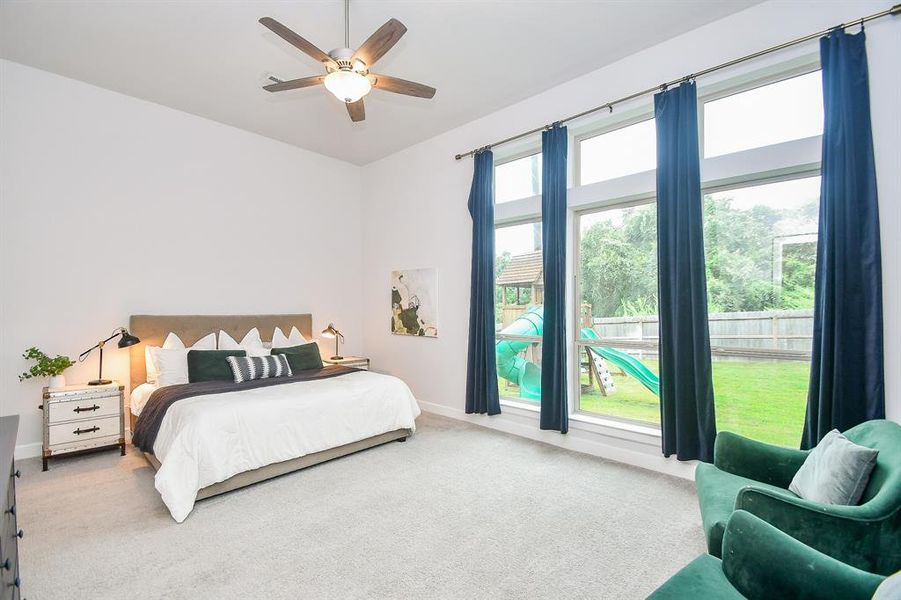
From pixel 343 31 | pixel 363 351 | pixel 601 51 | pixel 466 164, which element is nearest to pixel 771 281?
pixel 601 51

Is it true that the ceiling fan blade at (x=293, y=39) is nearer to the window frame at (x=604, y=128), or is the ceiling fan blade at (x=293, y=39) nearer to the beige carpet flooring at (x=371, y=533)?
the window frame at (x=604, y=128)

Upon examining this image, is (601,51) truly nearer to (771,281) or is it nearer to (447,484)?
(771,281)

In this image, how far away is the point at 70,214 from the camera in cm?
412

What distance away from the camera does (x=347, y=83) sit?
9.00 ft

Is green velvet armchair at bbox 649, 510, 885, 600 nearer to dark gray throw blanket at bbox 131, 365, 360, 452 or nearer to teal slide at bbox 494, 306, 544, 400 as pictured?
teal slide at bbox 494, 306, 544, 400

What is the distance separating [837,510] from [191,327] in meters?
5.35

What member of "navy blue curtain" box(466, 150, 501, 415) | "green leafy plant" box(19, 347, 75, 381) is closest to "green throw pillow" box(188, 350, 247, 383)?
"green leafy plant" box(19, 347, 75, 381)

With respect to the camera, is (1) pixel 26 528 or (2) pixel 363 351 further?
(2) pixel 363 351

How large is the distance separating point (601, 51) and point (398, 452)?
4.00 m

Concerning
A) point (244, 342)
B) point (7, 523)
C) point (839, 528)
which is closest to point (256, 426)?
point (7, 523)

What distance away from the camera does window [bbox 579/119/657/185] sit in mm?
3807

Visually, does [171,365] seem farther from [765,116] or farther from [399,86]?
[765,116]

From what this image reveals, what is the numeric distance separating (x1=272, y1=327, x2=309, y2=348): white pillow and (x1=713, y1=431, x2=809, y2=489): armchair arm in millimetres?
4509

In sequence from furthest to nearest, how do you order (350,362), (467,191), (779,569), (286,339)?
1. (350,362)
2. (286,339)
3. (467,191)
4. (779,569)
